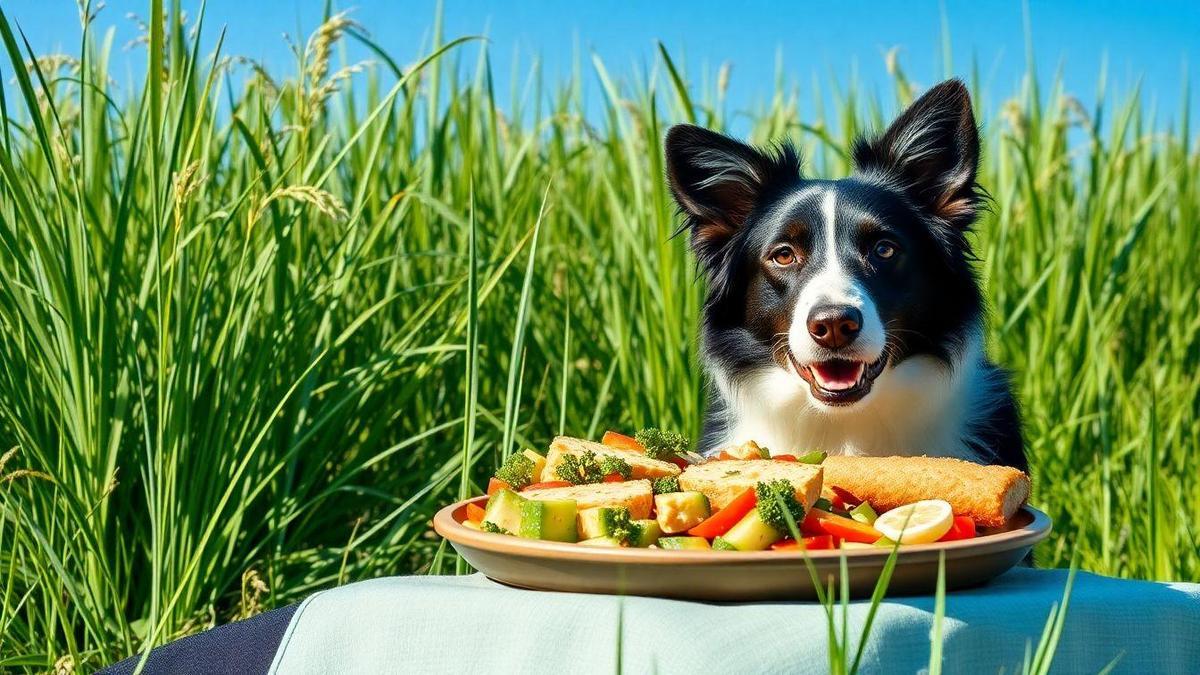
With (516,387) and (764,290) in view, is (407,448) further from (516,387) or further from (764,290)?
(764,290)

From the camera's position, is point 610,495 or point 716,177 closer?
point 610,495

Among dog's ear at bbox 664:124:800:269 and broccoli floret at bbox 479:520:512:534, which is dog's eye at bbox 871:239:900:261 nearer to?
dog's ear at bbox 664:124:800:269

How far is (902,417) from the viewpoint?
272 cm

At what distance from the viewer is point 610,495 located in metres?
1.67

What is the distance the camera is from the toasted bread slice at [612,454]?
181cm

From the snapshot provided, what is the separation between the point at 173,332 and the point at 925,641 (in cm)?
216

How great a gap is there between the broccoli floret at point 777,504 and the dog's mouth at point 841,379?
3.23 ft

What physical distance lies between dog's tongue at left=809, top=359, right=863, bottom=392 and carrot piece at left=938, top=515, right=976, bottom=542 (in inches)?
34.1

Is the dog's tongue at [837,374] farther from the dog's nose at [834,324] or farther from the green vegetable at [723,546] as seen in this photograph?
the green vegetable at [723,546]

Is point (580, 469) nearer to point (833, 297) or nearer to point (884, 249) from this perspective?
point (833, 297)

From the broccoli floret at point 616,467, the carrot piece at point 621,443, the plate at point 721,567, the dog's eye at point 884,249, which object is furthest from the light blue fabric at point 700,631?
the dog's eye at point 884,249

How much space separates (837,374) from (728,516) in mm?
1017

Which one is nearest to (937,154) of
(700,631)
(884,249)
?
(884,249)

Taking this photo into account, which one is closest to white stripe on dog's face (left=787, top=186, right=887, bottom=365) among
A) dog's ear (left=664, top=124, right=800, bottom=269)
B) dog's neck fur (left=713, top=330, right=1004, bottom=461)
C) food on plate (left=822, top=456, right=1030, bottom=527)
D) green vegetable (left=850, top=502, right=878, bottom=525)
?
dog's neck fur (left=713, top=330, right=1004, bottom=461)
